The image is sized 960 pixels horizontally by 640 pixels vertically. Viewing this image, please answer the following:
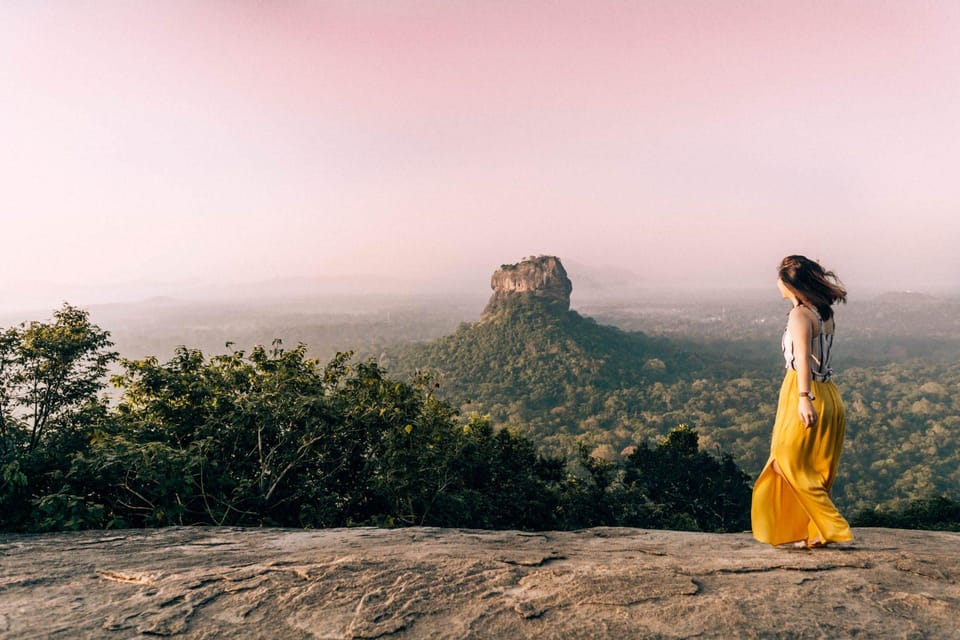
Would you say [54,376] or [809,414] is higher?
[809,414]

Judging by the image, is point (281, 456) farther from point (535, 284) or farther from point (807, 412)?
point (535, 284)

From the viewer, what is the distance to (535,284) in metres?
112

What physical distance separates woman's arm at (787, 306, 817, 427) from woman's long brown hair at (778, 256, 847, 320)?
14 cm

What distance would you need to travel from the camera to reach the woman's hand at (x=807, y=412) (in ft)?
13.1

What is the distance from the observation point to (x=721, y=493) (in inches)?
981

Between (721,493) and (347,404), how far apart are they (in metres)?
21.1

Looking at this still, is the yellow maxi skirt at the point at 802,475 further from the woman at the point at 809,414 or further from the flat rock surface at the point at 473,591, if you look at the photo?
the flat rock surface at the point at 473,591

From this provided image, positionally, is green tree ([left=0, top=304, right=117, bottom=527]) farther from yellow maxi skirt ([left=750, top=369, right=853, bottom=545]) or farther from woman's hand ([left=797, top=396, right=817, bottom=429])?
woman's hand ([left=797, top=396, right=817, bottom=429])

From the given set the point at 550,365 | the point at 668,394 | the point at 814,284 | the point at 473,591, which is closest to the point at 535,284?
the point at 550,365

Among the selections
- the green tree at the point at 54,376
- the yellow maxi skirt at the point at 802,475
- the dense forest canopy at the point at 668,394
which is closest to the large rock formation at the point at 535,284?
the dense forest canopy at the point at 668,394

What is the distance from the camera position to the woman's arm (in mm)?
3996

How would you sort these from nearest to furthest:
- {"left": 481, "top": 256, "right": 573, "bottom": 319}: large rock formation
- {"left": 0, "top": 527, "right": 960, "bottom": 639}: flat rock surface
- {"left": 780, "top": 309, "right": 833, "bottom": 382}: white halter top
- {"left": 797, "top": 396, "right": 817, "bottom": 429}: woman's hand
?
{"left": 0, "top": 527, "right": 960, "bottom": 639}: flat rock surface
{"left": 797, "top": 396, "right": 817, "bottom": 429}: woman's hand
{"left": 780, "top": 309, "right": 833, "bottom": 382}: white halter top
{"left": 481, "top": 256, "right": 573, "bottom": 319}: large rock formation

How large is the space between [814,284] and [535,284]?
356ft

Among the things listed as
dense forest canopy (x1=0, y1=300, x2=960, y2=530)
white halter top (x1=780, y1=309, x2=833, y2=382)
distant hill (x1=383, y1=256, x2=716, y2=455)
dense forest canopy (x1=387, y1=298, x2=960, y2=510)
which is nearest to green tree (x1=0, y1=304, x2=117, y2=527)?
dense forest canopy (x1=0, y1=300, x2=960, y2=530)
